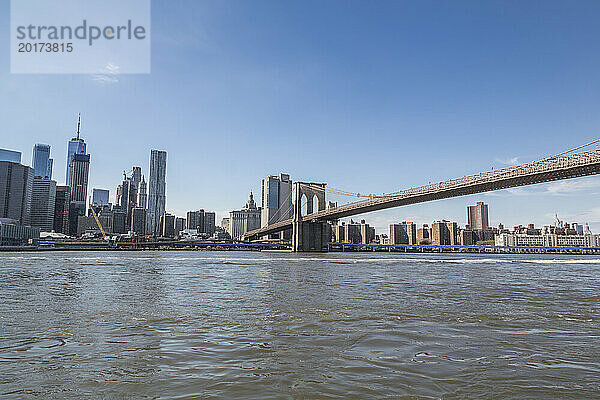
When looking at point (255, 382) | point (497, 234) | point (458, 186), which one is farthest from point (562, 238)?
point (255, 382)

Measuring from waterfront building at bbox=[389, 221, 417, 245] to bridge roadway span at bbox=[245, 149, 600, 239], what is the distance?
84.0 meters

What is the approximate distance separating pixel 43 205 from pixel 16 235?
229 ft

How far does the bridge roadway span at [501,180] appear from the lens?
123 ft

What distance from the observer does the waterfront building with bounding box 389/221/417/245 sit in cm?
14775

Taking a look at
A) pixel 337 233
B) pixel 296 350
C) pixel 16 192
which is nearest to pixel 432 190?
pixel 296 350

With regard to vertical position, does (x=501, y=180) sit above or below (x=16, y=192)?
below

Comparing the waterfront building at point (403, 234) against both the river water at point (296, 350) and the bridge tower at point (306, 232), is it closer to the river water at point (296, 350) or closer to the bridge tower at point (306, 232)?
the bridge tower at point (306, 232)

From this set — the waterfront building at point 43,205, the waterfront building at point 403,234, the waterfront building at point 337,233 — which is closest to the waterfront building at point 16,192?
the waterfront building at point 43,205

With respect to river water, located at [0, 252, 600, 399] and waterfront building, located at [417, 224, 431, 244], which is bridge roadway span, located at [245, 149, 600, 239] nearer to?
river water, located at [0, 252, 600, 399]

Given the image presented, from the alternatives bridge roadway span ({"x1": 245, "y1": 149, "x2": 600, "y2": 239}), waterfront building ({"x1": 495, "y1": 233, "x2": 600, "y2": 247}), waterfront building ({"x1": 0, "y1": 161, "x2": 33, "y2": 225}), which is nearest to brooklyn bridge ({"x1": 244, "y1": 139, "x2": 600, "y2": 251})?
bridge roadway span ({"x1": 245, "y1": 149, "x2": 600, "y2": 239})

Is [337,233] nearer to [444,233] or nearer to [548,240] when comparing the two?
[444,233]

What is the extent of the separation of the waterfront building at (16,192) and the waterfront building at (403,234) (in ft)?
450

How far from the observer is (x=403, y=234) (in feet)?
497

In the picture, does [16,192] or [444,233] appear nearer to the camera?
[444,233]
